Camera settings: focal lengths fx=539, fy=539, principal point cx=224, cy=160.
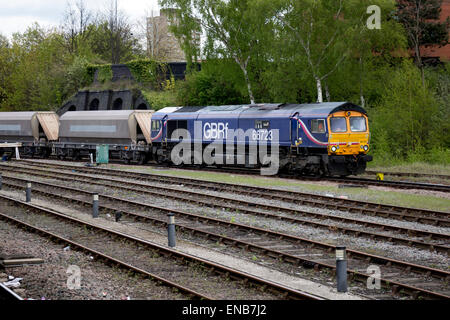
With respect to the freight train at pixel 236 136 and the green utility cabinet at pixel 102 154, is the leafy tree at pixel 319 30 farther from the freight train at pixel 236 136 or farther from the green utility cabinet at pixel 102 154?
the green utility cabinet at pixel 102 154

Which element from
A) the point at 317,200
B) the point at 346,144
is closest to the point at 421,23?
the point at 346,144

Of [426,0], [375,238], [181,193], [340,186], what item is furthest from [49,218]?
[426,0]

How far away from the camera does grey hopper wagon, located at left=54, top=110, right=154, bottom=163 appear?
36.4 m

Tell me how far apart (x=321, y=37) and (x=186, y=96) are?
15.5 m

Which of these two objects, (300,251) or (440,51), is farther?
(440,51)

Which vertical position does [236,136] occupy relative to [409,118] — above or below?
below

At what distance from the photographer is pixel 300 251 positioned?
1239 cm

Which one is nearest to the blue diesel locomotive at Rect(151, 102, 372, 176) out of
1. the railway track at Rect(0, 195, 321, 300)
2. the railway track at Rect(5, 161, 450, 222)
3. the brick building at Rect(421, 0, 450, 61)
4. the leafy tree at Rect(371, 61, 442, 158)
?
the railway track at Rect(5, 161, 450, 222)

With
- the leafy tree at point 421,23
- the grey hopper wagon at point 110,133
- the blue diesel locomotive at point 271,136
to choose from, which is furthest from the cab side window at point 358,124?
the grey hopper wagon at point 110,133

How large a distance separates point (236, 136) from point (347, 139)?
635cm

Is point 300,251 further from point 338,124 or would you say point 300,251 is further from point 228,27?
point 228,27

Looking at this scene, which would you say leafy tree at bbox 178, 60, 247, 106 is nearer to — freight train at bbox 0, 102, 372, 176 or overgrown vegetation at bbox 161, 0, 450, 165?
overgrown vegetation at bbox 161, 0, 450, 165

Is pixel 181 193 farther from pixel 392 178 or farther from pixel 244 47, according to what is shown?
pixel 244 47

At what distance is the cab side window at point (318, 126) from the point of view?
24281mm
